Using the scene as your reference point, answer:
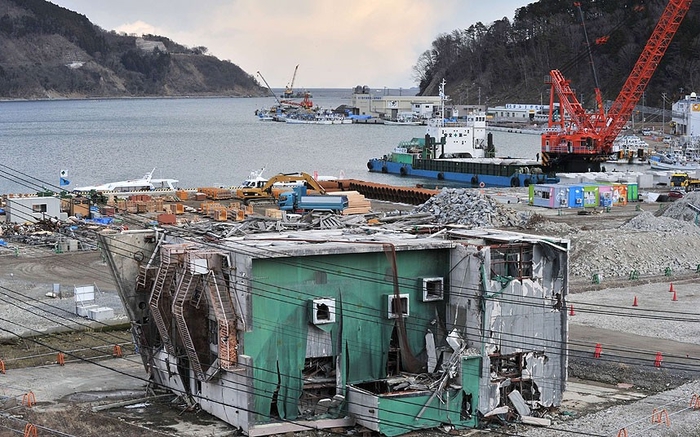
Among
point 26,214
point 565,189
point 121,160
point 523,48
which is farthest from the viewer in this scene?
point 523,48

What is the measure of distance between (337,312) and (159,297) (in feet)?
8.62

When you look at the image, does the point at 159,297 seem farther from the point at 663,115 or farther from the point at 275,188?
the point at 663,115

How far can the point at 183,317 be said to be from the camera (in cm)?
1461

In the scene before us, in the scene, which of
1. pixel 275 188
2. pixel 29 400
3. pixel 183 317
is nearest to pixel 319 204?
pixel 275 188

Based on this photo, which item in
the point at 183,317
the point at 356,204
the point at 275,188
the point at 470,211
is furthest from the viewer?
the point at 275,188

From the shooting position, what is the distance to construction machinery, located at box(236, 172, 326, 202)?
42344 millimetres

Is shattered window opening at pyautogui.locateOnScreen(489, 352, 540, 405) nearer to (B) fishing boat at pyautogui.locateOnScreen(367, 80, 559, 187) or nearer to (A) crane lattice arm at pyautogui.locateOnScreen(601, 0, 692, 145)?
(B) fishing boat at pyautogui.locateOnScreen(367, 80, 559, 187)

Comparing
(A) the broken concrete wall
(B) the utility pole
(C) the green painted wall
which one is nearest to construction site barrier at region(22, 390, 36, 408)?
(C) the green painted wall

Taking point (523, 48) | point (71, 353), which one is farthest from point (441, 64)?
point (71, 353)

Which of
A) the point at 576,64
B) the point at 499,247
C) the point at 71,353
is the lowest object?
the point at 71,353

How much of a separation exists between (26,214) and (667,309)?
66.9 ft

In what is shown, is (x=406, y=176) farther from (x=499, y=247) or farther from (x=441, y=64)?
(x=441, y=64)

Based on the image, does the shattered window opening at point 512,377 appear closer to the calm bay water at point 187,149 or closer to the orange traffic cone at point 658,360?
the orange traffic cone at point 658,360

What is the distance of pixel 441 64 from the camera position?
168500 millimetres
